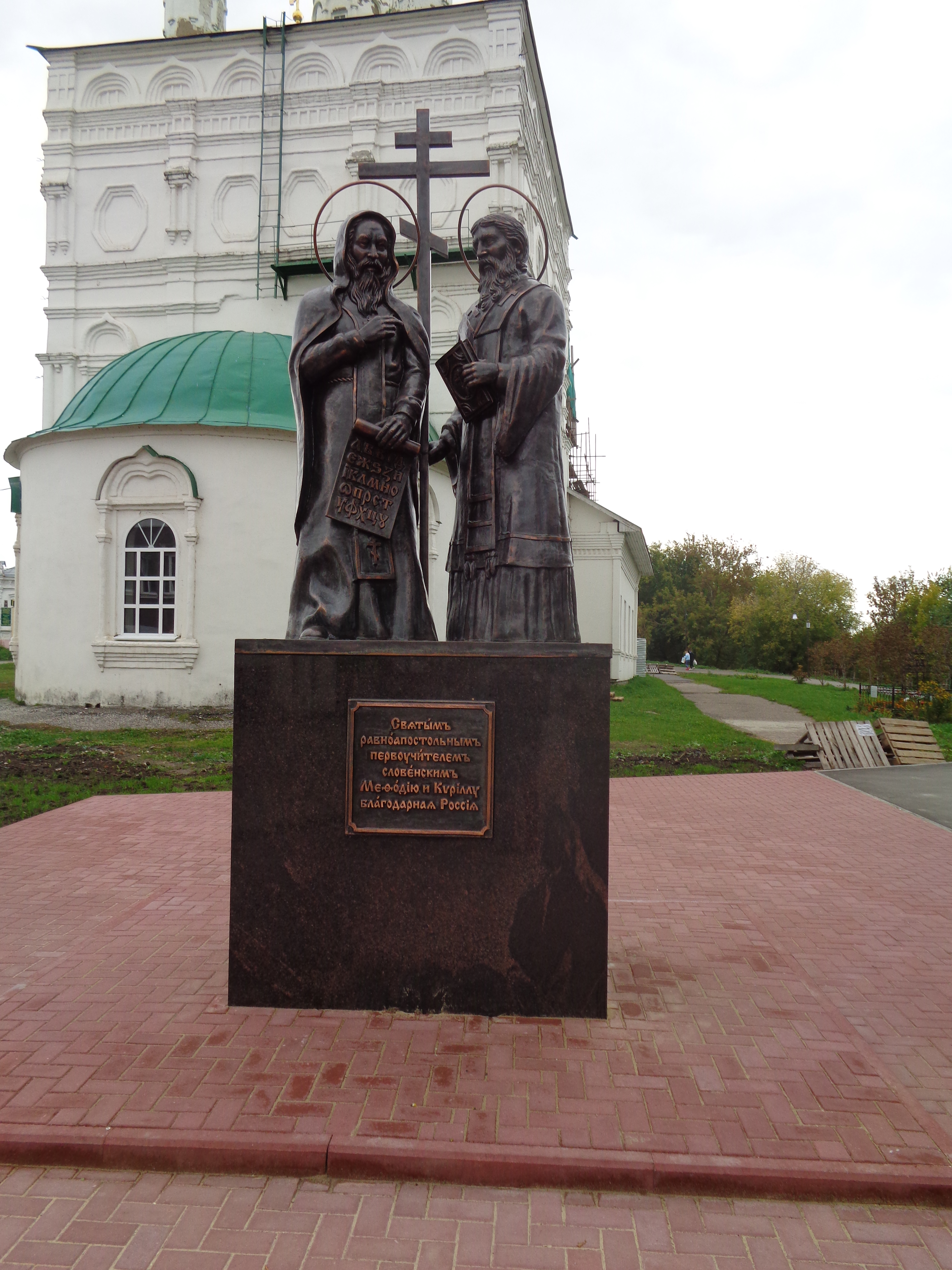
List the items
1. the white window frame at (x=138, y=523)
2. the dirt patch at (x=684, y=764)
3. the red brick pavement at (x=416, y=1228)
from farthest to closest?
the white window frame at (x=138, y=523) → the dirt patch at (x=684, y=764) → the red brick pavement at (x=416, y=1228)

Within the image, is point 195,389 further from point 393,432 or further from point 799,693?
point 799,693

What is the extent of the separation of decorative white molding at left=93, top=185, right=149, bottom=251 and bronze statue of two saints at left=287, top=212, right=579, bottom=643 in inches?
969

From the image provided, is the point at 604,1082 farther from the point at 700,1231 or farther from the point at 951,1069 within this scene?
the point at 951,1069

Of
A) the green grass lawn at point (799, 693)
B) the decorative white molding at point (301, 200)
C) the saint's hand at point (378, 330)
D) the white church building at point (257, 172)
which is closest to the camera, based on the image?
the saint's hand at point (378, 330)

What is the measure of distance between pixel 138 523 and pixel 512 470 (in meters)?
14.3

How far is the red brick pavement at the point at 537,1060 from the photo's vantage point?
2973 millimetres

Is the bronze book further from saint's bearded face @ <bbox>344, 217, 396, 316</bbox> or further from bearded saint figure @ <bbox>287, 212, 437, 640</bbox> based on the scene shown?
saint's bearded face @ <bbox>344, 217, 396, 316</bbox>

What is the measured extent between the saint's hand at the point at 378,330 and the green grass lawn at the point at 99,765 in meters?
6.11

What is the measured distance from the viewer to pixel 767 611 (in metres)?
60.1

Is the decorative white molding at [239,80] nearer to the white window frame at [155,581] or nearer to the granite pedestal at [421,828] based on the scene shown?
the white window frame at [155,581]

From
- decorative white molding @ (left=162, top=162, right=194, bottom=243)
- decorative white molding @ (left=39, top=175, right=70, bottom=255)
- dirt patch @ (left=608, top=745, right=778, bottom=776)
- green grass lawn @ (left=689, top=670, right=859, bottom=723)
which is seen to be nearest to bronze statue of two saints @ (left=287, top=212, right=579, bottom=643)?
dirt patch @ (left=608, top=745, right=778, bottom=776)

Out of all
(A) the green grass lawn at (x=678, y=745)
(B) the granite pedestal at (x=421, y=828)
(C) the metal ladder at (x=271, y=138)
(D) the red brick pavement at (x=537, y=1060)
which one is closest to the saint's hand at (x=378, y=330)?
(B) the granite pedestal at (x=421, y=828)

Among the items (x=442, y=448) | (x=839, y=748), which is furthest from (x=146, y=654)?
(x=442, y=448)

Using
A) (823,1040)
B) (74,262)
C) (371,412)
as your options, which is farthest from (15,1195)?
(74,262)
